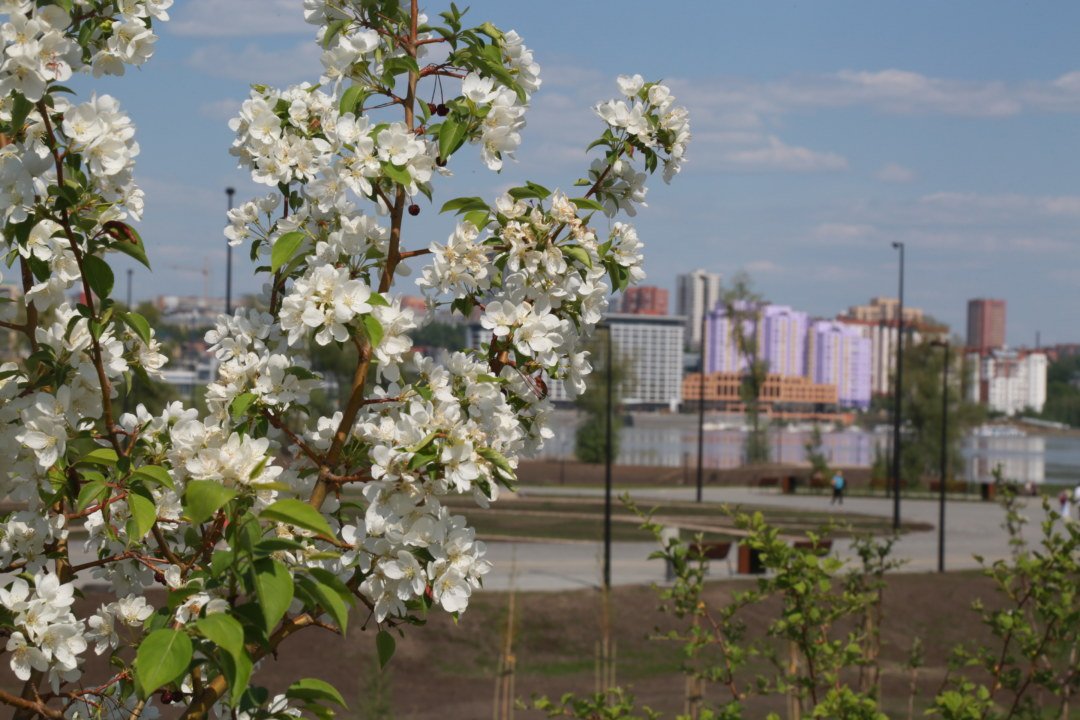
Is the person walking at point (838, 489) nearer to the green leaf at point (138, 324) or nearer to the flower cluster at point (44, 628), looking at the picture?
the green leaf at point (138, 324)

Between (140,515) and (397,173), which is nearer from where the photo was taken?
(140,515)

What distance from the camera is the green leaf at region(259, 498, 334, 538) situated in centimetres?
175

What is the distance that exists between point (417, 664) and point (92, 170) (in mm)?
11995

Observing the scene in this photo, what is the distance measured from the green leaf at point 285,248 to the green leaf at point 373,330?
8.7 inches

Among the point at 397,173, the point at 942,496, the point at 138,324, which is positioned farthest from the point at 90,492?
the point at 942,496

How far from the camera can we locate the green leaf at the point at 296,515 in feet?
5.73

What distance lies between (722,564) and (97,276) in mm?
18347

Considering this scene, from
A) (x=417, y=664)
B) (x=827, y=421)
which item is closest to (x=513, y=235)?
(x=417, y=664)

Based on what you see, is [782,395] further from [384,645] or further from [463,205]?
[384,645]

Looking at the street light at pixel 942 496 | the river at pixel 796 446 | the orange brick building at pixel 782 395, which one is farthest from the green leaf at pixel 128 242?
the orange brick building at pixel 782 395

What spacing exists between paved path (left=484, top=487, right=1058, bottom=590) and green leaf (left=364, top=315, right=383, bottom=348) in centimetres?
667

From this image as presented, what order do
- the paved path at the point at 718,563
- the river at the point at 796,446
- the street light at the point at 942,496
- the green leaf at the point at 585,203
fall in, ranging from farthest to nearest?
the river at the point at 796,446 → the street light at the point at 942,496 → the paved path at the point at 718,563 → the green leaf at the point at 585,203

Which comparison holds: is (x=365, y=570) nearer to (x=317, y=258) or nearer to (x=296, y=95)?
(x=317, y=258)

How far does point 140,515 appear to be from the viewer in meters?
2.05
